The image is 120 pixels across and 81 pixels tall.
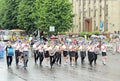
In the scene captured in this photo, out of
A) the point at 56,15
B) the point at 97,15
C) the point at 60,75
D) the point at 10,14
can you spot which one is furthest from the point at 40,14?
the point at 60,75

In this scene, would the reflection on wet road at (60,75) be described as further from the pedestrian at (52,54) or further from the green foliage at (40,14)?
the green foliage at (40,14)

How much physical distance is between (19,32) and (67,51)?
5449cm

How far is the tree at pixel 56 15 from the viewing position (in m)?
69.4

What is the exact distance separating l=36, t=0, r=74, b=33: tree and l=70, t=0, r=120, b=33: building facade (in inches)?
267

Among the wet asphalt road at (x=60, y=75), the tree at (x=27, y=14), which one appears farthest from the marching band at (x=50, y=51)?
the tree at (x=27, y=14)

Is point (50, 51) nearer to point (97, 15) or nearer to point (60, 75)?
point (60, 75)

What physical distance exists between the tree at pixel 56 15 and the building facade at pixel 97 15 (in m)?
6.79

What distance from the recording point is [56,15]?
228ft

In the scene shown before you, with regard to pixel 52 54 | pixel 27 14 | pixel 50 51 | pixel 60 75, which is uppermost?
pixel 27 14

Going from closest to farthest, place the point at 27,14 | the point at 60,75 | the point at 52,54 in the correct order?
the point at 60,75 → the point at 52,54 → the point at 27,14

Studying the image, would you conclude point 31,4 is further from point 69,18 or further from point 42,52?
point 42,52

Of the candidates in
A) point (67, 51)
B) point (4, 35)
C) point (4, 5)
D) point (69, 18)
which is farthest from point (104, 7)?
point (67, 51)

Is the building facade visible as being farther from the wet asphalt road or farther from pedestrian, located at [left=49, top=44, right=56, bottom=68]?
the wet asphalt road

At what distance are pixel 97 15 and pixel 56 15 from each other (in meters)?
12.0
